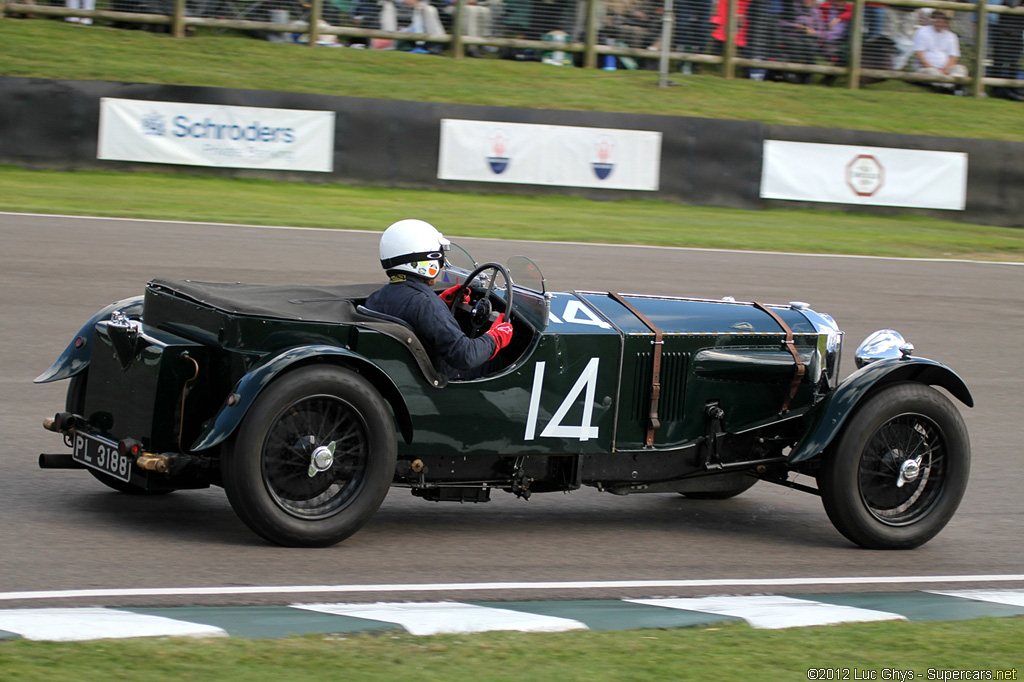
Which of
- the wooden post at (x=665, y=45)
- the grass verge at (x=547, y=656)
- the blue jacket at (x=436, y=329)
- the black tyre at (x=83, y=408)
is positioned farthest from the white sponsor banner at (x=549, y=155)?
the grass verge at (x=547, y=656)

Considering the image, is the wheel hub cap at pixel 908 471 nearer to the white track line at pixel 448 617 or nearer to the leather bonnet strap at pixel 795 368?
the leather bonnet strap at pixel 795 368

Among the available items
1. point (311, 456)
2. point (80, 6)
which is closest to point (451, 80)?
point (80, 6)

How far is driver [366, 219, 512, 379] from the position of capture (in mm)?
5434

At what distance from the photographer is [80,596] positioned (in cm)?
441

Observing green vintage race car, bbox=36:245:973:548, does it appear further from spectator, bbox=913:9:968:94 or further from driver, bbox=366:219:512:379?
spectator, bbox=913:9:968:94

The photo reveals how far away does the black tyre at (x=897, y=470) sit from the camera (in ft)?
19.0

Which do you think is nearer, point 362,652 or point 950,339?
point 362,652

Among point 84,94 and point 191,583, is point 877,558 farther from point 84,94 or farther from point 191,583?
point 84,94

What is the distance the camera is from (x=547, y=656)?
13.1 feet

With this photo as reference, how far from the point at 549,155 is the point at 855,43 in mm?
9051

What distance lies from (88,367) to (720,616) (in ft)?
10.0

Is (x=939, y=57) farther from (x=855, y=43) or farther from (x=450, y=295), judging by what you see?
(x=450, y=295)

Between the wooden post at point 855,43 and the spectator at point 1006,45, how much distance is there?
2.47 meters

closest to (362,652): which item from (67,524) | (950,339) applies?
(67,524)
